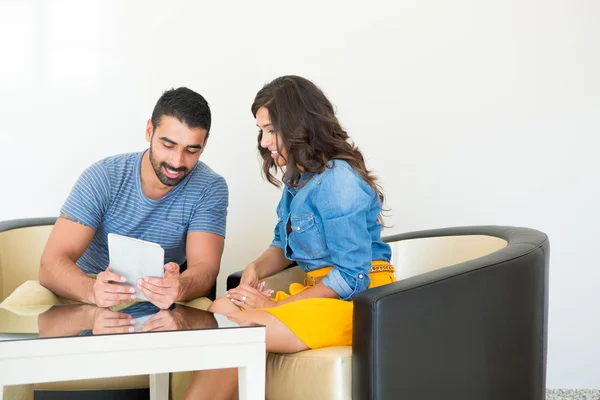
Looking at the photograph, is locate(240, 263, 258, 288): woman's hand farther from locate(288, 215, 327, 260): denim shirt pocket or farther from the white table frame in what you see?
the white table frame

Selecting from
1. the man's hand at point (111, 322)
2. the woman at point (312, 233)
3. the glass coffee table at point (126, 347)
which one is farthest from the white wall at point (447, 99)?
the glass coffee table at point (126, 347)

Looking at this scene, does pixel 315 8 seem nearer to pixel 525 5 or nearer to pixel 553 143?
pixel 525 5

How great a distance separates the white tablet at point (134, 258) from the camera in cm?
193

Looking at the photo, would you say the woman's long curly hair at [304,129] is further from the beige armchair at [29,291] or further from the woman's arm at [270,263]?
the beige armchair at [29,291]

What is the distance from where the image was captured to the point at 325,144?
2.27 m

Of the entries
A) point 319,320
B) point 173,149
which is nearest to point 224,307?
point 319,320

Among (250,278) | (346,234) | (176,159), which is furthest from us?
(176,159)

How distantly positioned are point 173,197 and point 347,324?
0.89 metres

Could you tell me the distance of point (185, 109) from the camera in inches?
97.4

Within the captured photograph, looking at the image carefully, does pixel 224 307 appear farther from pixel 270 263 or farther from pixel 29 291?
pixel 29 291

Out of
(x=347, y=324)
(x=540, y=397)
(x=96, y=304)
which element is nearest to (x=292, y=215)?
(x=347, y=324)

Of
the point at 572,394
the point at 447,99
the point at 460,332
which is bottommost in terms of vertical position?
the point at 572,394

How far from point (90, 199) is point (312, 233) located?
0.80 m

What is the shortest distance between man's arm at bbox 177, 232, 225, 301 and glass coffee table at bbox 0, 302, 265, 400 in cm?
66
